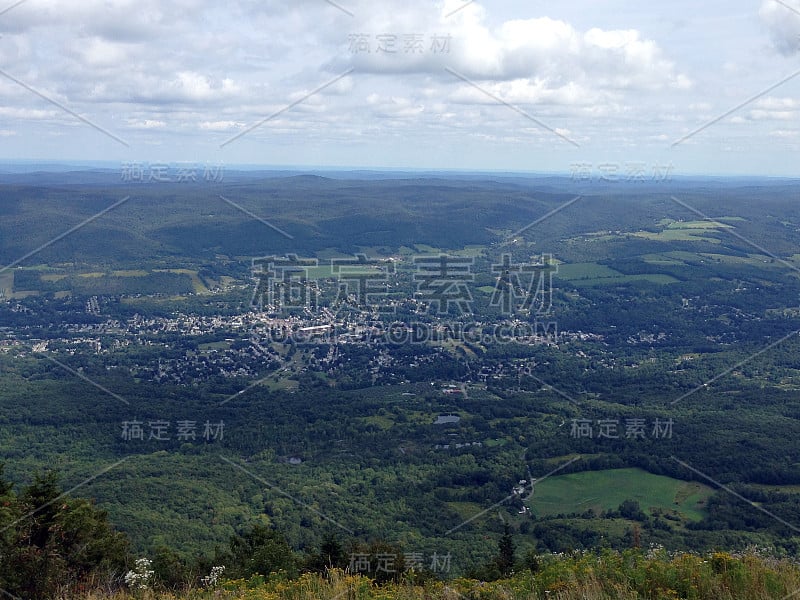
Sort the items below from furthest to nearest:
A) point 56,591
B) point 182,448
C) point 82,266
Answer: point 82,266 → point 182,448 → point 56,591

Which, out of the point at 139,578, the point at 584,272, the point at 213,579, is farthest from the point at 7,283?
the point at 213,579

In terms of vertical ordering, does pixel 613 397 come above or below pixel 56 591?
below

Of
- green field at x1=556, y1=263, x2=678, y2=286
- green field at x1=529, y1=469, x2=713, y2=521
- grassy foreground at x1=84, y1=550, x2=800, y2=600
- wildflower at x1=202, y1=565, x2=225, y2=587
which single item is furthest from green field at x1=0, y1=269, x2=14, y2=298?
grassy foreground at x1=84, y1=550, x2=800, y2=600

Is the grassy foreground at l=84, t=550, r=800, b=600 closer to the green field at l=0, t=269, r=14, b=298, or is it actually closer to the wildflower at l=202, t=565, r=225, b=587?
the wildflower at l=202, t=565, r=225, b=587

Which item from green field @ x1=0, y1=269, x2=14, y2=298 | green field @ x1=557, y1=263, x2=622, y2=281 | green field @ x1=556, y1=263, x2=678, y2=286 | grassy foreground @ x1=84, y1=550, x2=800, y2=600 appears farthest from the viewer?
green field @ x1=557, y1=263, x2=622, y2=281

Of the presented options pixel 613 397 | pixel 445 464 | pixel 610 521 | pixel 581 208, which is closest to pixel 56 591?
pixel 610 521

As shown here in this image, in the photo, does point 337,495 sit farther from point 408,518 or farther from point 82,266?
point 82,266

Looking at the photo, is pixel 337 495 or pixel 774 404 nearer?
pixel 337 495

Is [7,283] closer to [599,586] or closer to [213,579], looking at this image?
[213,579]
